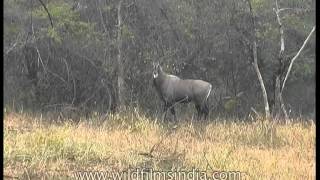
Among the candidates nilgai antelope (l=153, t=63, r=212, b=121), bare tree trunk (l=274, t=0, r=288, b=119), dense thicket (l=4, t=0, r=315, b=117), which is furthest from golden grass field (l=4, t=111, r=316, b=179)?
dense thicket (l=4, t=0, r=315, b=117)

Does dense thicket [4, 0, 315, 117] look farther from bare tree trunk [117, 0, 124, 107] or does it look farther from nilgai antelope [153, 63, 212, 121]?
nilgai antelope [153, 63, 212, 121]

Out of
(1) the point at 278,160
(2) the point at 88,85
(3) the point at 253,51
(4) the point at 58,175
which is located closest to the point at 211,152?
(1) the point at 278,160

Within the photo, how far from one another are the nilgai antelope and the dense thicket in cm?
→ 242

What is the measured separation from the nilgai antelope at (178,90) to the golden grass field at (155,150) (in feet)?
17.0

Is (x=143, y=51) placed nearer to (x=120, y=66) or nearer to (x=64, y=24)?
(x=120, y=66)

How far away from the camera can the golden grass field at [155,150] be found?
6801mm

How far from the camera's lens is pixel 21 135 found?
813 centimetres

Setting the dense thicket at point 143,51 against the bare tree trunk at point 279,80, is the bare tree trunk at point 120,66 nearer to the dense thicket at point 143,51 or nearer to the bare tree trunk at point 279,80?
the dense thicket at point 143,51

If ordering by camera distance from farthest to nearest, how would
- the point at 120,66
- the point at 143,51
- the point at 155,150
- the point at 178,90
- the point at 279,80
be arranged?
the point at 143,51, the point at 120,66, the point at 279,80, the point at 178,90, the point at 155,150

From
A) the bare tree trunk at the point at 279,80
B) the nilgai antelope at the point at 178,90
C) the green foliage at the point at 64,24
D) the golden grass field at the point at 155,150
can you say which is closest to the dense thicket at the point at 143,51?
the green foliage at the point at 64,24

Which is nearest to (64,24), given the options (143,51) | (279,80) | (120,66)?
(120,66)

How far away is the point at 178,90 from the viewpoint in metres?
15.6

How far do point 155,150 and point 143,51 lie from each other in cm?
1136

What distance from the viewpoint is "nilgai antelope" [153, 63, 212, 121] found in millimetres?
15445
